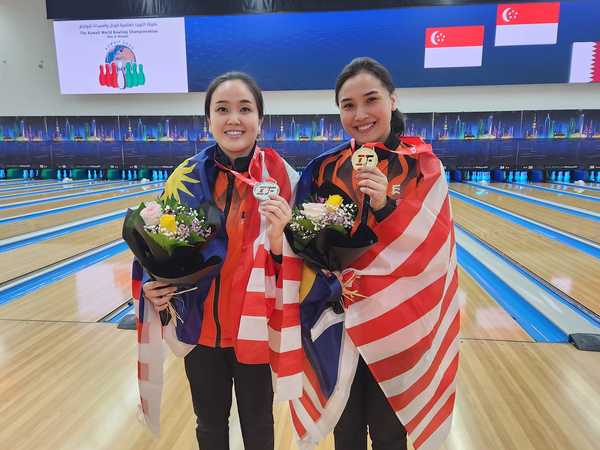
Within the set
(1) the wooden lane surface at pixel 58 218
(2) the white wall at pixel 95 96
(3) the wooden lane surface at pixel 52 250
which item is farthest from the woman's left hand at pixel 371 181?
(2) the white wall at pixel 95 96

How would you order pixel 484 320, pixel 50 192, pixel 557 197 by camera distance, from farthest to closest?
1. pixel 50 192
2. pixel 557 197
3. pixel 484 320

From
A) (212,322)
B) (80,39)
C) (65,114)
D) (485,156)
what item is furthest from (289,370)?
(65,114)

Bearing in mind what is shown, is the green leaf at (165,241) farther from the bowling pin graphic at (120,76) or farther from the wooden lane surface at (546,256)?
the bowling pin graphic at (120,76)

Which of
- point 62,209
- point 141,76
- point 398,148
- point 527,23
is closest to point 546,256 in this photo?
point 398,148

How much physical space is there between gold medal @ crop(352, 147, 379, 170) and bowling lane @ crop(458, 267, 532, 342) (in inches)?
64.0

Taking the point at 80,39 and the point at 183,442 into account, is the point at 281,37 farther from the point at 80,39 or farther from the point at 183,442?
the point at 183,442

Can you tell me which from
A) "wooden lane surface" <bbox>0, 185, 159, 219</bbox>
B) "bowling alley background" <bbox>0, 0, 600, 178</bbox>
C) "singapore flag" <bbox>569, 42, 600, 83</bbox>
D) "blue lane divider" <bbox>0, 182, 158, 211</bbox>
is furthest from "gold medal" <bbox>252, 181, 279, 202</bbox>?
"singapore flag" <bbox>569, 42, 600, 83</bbox>

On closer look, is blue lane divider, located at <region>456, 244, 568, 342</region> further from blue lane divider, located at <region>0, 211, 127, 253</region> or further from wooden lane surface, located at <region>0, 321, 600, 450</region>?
blue lane divider, located at <region>0, 211, 127, 253</region>

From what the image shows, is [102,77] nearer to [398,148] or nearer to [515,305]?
[515,305]

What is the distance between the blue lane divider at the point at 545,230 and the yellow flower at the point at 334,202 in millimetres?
3747

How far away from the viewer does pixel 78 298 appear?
282cm

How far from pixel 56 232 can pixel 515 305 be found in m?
4.88

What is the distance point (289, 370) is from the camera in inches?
42.6

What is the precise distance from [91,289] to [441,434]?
2689mm
